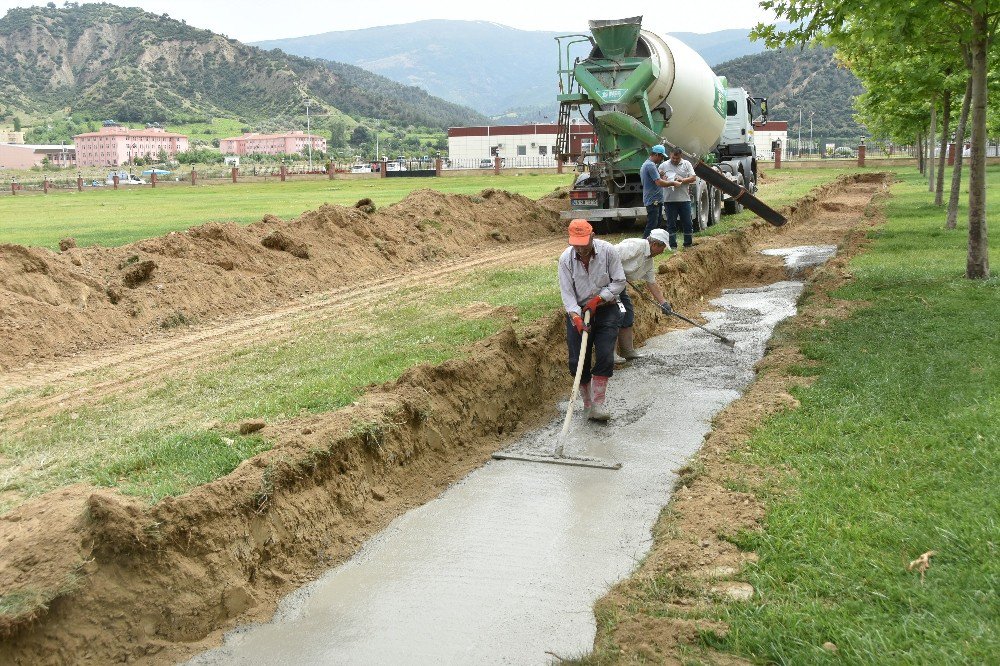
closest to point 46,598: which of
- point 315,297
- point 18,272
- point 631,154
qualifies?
point 18,272

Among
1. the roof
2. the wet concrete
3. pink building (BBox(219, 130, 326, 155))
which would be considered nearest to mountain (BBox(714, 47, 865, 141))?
pink building (BBox(219, 130, 326, 155))

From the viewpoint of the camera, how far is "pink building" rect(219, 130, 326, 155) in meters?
135

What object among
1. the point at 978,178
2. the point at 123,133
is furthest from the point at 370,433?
the point at 123,133

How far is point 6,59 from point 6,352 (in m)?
210

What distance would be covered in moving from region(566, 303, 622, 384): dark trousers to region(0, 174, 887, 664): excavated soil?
92 cm

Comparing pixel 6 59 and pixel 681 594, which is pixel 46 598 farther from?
pixel 6 59

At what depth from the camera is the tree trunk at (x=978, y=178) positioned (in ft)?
40.2

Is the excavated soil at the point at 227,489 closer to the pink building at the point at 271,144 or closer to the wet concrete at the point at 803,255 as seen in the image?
the wet concrete at the point at 803,255

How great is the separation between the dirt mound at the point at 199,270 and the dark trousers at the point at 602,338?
5913mm

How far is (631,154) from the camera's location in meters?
19.2

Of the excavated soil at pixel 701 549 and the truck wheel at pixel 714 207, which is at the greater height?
the truck wheel at pixel 714 207

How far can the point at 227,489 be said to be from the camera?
19.0ft

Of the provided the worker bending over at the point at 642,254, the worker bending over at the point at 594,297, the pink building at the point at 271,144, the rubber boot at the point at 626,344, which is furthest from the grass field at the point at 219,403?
the pink building at the point at 271,144

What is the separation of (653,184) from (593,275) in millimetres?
8396
